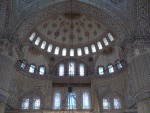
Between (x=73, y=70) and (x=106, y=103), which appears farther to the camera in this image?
(x=73, y=70)

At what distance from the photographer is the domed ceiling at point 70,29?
70.3 ft

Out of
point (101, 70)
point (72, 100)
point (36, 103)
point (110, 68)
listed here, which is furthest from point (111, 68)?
point (36, 103)

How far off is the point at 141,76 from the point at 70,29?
1181cm

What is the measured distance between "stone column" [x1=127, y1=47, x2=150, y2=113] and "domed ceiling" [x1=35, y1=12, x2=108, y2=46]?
8.63 m

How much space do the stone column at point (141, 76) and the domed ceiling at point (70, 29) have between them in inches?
340

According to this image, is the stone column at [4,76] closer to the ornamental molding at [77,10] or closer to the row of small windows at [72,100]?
the ornamental molding at [77,10]

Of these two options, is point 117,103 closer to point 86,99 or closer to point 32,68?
point 86,99

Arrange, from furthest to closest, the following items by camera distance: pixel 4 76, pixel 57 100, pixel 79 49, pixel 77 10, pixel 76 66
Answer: pixel 79 49 → pixel 76 66 → pixel 57 100 → pixel 77 10 → pixel 4 76

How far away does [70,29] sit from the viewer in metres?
22.4

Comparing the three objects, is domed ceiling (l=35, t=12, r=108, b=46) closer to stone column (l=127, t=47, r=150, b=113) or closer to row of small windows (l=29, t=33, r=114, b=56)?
row of small windows (l=29, t=33, r=114, b=56)

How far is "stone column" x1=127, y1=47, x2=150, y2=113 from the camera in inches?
452

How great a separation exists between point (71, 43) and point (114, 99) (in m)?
7.50

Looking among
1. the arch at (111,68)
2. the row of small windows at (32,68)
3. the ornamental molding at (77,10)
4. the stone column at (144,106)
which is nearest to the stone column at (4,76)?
the ornamental molding at (77,10)

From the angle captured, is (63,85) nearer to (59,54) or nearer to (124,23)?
(59,54)
